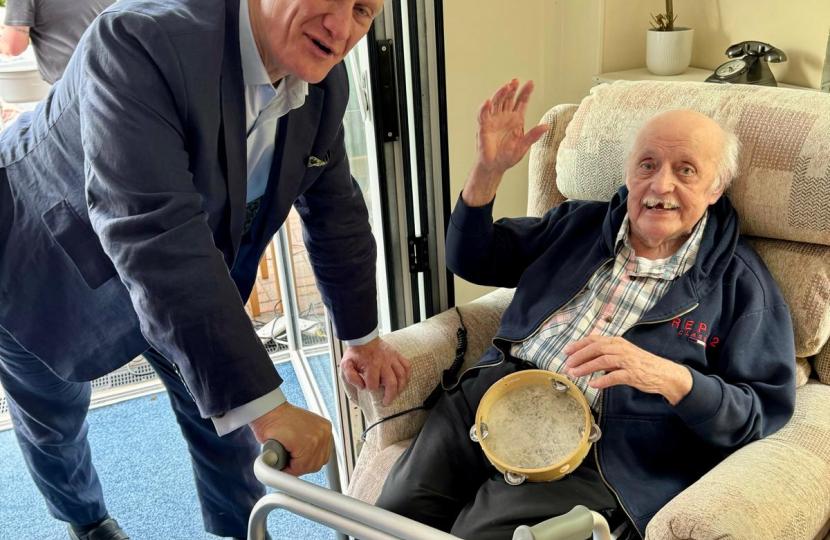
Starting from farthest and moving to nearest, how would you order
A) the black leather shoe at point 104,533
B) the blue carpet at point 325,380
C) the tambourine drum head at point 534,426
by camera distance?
the blue carpet at point 325,380 < the black leather shoe at point 104,533 < the tambourine drum head at point 534,426

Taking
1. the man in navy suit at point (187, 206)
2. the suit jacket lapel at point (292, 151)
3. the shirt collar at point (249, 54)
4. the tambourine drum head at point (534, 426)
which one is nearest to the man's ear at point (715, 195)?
the tambourine drum head at point (534, 426)

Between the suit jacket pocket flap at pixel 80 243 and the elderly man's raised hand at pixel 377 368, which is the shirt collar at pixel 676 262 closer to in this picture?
the elderly man's raised hand at pixel 377 368

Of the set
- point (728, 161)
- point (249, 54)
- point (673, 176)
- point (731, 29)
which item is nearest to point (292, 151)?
point (249, 54)

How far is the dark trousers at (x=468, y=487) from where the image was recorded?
1286 millimetres

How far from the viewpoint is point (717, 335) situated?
57.2 inches

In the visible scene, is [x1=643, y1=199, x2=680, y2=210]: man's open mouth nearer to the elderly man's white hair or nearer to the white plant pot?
the elderly man's white hair

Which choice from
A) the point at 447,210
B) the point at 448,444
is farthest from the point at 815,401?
the point at 447,210

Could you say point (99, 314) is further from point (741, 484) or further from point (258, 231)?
point (741, 484)

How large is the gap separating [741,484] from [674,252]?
52 cm

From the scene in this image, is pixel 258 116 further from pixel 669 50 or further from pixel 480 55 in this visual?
pixel 669 50

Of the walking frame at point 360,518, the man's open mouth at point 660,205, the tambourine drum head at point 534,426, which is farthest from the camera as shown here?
the man's open mouth at point 660,205

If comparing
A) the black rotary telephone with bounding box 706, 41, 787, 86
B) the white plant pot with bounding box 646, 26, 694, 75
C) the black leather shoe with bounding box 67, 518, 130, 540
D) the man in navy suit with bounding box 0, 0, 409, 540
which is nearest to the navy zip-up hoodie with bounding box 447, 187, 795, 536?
the man in navy suit with bounding box 0, 0, 409, 540

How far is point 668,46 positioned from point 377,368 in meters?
1.27

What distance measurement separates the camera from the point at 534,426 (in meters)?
1.40
